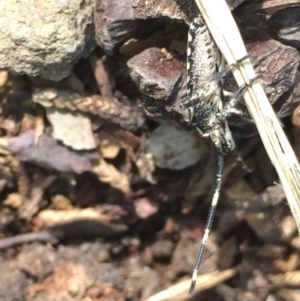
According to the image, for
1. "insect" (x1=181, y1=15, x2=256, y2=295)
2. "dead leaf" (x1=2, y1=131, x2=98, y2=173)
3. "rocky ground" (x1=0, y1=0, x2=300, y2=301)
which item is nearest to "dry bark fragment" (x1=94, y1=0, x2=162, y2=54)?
"rocky ground" (x1=0, y1=0, x2=300, y2=301)

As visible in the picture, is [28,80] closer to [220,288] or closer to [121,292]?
[121,292]

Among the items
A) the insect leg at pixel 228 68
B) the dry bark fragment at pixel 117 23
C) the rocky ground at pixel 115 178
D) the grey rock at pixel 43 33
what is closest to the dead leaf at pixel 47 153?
the rocky ground at pixel 115 178

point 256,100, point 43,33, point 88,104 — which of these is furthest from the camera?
point 88,104

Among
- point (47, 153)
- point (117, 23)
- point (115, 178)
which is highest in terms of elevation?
point (117, 23)

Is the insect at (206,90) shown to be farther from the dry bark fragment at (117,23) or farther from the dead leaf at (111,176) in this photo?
the dead leaf at (111,176)

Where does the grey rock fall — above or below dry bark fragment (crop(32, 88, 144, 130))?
above

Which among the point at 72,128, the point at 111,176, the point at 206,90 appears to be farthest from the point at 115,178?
the point at 206,90

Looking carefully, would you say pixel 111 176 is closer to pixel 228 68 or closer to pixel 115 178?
pixel 115 178

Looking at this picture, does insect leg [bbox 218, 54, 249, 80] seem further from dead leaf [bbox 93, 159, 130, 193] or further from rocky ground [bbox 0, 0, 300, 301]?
dead leaf [bbox 93, 159, 130, 193]
